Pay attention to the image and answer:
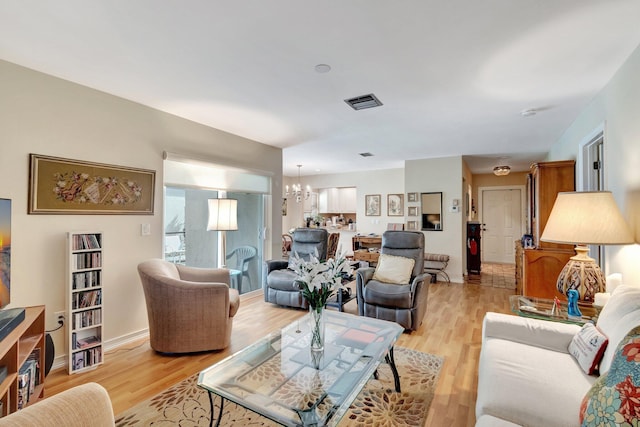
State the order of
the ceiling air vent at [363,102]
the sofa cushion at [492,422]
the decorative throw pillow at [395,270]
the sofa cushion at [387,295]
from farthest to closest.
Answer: the decorative throw pillow at [395,270] → the sofa cushion at [387,295] → the ceiling air vent at [363,102] → the sofa cushion at [492,422]

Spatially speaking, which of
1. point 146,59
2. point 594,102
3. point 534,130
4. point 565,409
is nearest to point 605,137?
point 594,102

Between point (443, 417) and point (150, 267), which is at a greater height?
point (150, 267)

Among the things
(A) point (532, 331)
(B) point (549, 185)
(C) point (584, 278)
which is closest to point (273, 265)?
(A) point (532, 331)

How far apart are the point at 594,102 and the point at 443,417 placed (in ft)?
10.6

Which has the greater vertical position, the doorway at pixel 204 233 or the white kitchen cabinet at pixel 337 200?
the white kitchen cabinet at pixel 337 200

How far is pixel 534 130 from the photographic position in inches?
159

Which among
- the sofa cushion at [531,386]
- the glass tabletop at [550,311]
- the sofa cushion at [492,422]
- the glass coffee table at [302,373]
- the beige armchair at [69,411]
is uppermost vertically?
the beige armchair at [69,411]

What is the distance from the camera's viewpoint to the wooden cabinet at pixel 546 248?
337 centimetres

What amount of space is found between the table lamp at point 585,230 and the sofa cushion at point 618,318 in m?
0.41

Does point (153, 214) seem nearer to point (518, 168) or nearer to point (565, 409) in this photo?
point (565, 409)

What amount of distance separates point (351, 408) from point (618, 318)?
1.59 m

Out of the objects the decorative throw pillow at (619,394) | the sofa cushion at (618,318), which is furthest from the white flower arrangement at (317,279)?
the sofa cushion at (618,318)

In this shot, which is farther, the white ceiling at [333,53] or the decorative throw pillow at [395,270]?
the decorative throw pillow at [395,270]

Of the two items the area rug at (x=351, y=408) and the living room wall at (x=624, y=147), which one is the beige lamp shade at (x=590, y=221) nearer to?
the living room wall at (x=624, y=147)
